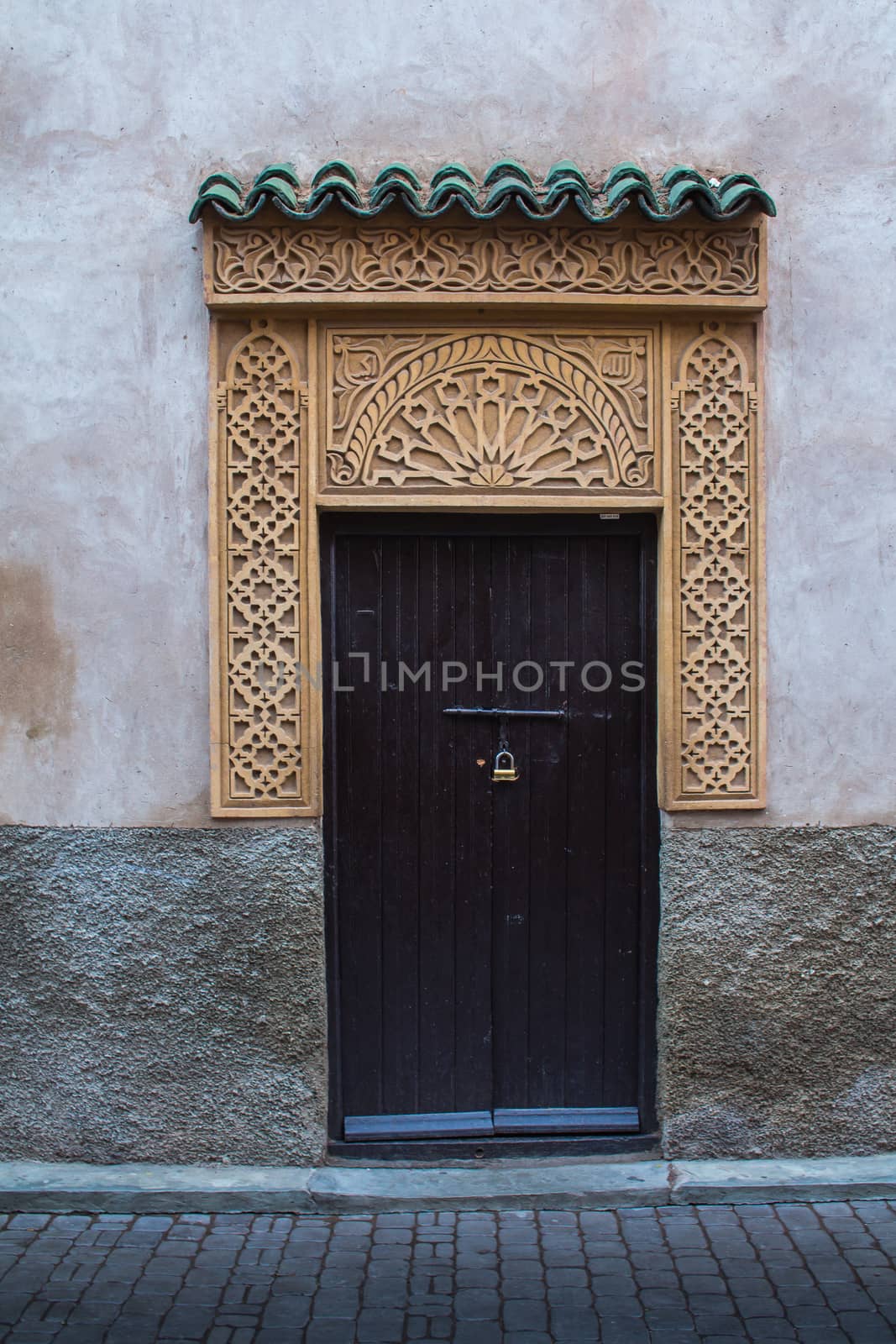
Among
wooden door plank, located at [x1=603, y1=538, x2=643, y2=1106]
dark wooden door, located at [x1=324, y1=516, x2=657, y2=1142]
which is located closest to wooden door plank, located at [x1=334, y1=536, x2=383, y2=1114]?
dark wooden door, located at [x1=324, y1=516, x2=657, y2=1142]

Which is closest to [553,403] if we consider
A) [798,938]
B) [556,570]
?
[556,570]

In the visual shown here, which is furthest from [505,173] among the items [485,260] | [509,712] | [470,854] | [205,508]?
[470,854]

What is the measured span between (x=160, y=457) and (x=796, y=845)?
2.62 m

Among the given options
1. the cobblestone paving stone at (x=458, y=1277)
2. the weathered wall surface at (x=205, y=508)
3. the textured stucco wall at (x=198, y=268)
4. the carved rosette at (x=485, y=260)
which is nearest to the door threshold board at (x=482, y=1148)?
the weathered wall surface at (x=205, y=508)

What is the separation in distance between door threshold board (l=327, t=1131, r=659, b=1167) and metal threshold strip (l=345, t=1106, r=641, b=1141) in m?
0.03

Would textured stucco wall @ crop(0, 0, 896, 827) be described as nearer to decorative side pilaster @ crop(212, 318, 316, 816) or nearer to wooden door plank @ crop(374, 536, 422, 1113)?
decorative side pilaster @ crop(212, 318, 316, 816)

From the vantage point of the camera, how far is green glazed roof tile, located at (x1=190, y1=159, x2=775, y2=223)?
365cm

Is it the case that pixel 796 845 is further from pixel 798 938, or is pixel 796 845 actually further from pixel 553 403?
pixel 553 403

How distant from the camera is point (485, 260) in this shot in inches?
151

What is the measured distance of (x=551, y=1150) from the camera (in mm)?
4031

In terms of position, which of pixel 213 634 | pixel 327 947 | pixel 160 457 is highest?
pixel 160 457

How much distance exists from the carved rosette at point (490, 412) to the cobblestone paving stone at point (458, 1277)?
8.15 ft

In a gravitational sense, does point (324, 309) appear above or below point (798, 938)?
above

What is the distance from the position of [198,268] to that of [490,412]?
1125mm
